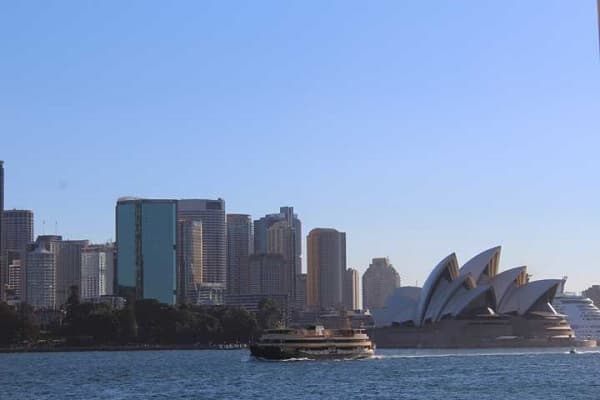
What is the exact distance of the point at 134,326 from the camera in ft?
546

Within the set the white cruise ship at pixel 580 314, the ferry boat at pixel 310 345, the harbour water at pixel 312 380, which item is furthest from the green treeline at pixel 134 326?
the ferry boat at pixel 310 345

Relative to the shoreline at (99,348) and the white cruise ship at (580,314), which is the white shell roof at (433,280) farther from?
the white cruise ship at (580,314)

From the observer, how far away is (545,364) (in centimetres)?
9869

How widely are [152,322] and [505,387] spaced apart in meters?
108

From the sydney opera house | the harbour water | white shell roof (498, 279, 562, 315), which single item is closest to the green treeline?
the sydney opera house

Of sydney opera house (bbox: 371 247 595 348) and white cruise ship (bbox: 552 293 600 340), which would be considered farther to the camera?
white cruise ship (bbox: 552 293 600 340)

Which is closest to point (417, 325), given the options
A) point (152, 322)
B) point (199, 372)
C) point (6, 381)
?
point (152, 322)

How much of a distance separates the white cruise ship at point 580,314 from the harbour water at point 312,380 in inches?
3372

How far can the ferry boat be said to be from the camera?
101438 mm

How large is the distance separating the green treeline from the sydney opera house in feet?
88.5

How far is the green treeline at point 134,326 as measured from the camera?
165 m

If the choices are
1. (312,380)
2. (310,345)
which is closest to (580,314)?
(310,345)

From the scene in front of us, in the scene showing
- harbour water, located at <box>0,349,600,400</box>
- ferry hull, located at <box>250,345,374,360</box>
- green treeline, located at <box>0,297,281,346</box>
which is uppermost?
green treeline, located at <box>0,297,281,346</box>

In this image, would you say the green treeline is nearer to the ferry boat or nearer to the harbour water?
the harbour water
